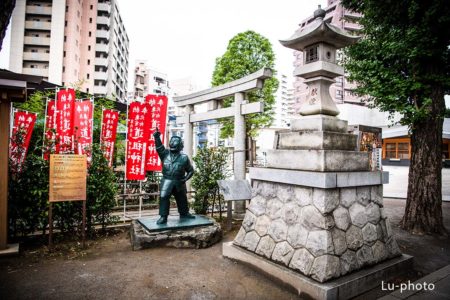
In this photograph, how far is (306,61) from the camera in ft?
16.3

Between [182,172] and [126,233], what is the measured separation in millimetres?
2425

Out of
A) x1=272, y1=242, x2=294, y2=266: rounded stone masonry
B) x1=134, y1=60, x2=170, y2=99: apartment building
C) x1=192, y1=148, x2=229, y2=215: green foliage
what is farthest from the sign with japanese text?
x1=134, y1=60, x2=170, y2=99: apartment building

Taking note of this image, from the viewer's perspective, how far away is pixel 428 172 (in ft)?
23.4

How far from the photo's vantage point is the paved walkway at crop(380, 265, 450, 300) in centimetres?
383

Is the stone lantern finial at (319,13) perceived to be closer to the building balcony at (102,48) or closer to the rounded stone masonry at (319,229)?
the rounded stone masonry at (319,229)

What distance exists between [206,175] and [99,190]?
327cm

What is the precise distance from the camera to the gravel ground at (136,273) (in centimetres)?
396

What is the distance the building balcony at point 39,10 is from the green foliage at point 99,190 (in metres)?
44.1

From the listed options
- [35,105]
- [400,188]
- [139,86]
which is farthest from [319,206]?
[139,86]

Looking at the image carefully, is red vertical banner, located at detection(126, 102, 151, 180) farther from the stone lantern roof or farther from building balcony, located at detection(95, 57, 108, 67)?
building balcony, located at detection(95, 57, 108, 67)

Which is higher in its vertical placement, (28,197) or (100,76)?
(100,76)

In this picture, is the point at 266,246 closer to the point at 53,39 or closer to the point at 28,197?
the point at 28,197

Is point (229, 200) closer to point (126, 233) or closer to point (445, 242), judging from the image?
point (126, 233)

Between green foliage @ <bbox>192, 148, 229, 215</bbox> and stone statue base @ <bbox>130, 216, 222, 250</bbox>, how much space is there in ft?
7.31
